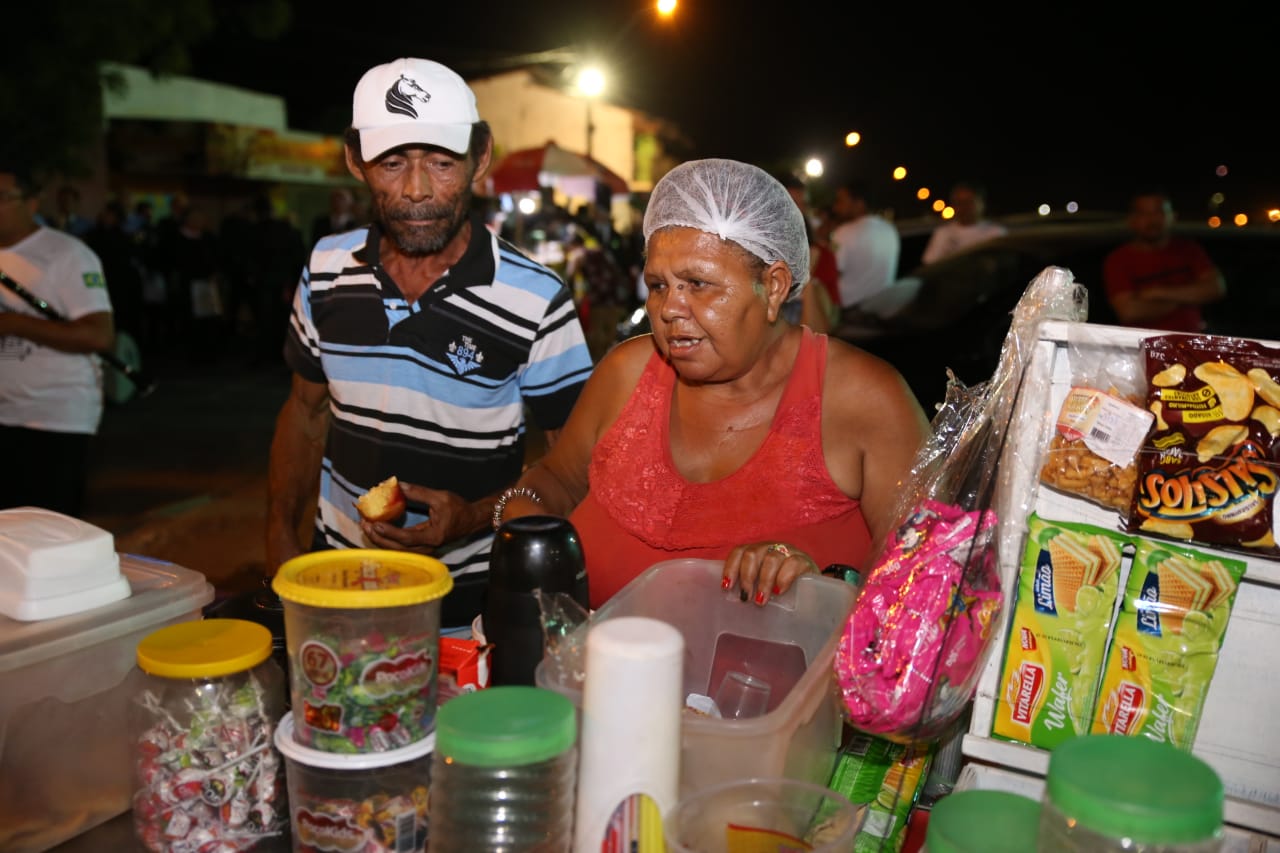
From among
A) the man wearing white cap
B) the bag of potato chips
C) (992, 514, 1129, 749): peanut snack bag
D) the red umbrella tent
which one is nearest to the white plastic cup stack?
(992, 514, 1129, 749): peanut snack bag

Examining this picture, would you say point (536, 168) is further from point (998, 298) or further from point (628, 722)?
point (628, 722)

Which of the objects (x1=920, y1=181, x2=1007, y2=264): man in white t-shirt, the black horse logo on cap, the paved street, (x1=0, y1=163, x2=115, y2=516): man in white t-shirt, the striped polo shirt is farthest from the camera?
(x1=920, y1=181, x2=1007, y2=264): man in white t-shirt

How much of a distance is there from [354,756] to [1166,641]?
1183 mm

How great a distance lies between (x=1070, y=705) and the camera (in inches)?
60.1

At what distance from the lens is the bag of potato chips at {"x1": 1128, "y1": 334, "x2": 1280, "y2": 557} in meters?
1.40

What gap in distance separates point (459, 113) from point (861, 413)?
1.37 metres

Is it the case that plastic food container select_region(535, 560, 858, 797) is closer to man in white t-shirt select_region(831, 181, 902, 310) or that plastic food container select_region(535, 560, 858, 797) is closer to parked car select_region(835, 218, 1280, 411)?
parked car select_region(835, 218, 1280, 411)

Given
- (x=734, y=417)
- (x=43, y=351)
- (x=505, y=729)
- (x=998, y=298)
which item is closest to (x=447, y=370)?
(x=734, y=417)

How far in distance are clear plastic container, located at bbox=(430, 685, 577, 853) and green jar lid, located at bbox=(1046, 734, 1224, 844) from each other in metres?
0.61

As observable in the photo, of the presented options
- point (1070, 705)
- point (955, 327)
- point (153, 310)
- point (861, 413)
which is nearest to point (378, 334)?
point (861, 413)

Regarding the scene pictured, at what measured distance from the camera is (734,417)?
7.69 feet

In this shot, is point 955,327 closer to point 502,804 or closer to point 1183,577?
point 1183,577

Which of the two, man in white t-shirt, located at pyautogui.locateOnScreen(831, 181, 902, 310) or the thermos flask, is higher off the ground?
man in white t-shirt, located at pyautogui.locateOnScreen(831, 181, 902, 310)

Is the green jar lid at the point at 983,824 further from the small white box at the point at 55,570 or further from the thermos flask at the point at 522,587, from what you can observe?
the small white box at the point at 55,570
